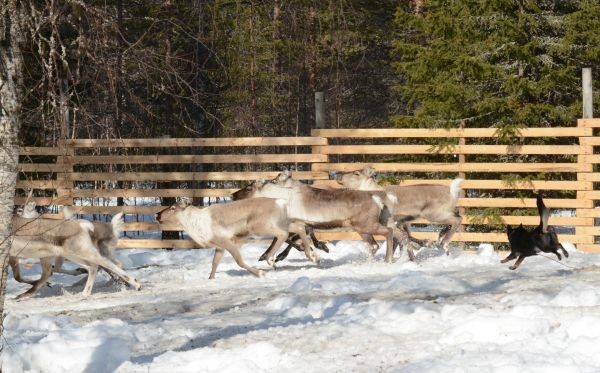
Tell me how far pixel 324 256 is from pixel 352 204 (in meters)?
1.41

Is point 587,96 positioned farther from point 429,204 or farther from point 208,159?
point 208,159

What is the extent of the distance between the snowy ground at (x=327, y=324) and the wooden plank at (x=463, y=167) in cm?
299

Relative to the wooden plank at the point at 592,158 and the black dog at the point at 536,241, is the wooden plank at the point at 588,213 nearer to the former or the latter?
the wooden plank at the point at 592,158

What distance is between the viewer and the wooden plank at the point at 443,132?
14.9 metres

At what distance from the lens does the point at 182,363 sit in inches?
273

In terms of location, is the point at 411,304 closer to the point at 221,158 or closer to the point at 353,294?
the point at 353,294

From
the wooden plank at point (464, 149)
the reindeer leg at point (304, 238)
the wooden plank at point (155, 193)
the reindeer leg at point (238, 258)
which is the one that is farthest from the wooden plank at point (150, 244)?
the reindeer leg at point (238, 258)

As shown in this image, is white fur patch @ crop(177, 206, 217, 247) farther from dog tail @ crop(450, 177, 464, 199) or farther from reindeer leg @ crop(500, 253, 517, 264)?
reindeer leg @ crop(500, 253, 517, 264)

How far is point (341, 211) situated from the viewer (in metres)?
13.7

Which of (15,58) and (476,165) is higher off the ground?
(15,58)

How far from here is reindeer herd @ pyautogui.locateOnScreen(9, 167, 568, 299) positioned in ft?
39.0

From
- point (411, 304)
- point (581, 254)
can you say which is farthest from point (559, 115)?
point (411, 304)

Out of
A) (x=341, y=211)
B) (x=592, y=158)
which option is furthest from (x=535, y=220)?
(x=341, y=211)

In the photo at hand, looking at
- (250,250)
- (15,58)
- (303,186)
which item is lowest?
(250,250)
